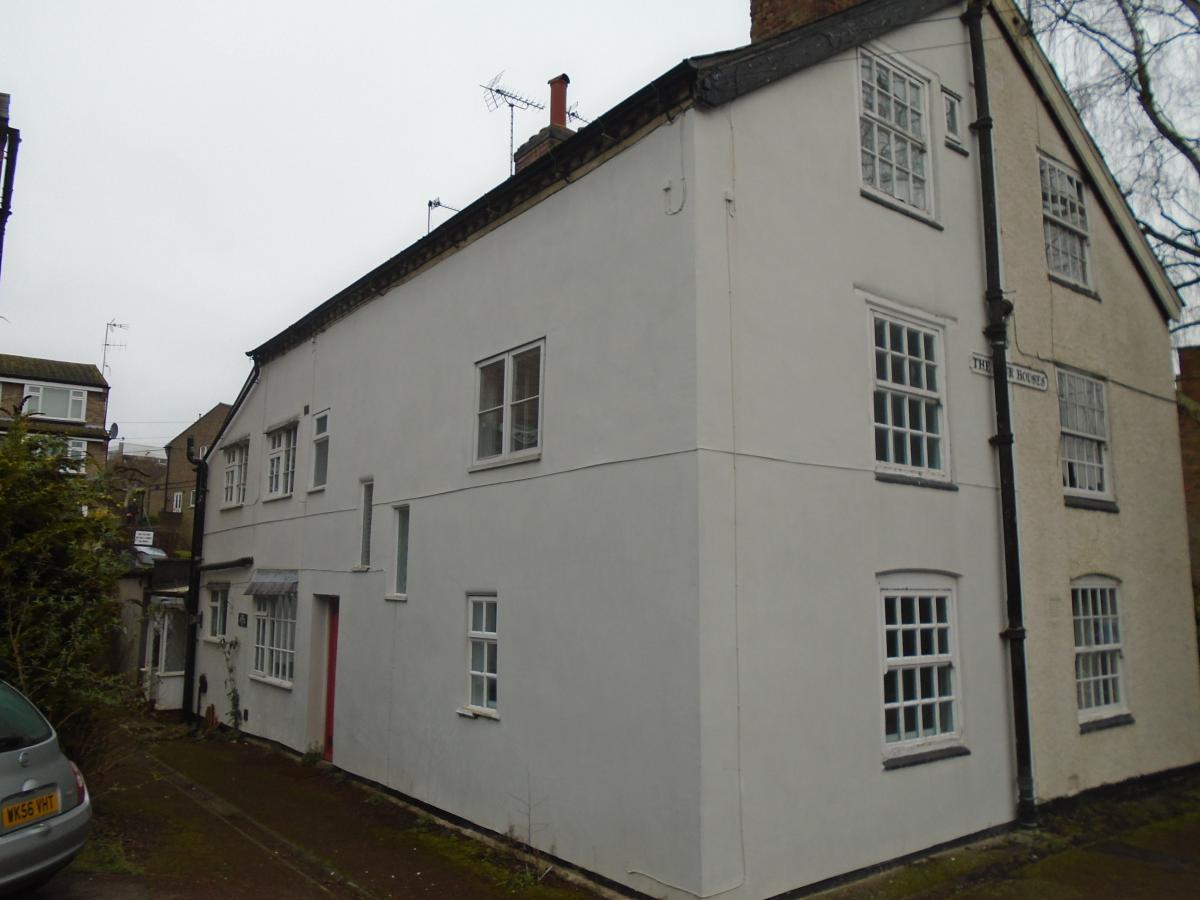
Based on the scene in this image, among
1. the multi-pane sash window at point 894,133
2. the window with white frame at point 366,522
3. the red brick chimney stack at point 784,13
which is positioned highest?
→ the red brick chimney stack at point 784,13

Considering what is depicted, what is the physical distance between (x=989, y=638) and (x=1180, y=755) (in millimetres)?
4852

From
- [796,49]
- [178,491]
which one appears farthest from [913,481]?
[178,491]

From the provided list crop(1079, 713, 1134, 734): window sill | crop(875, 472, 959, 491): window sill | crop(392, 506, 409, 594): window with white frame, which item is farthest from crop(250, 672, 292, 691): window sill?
crop(1079, 713, 1134, 734): window sill

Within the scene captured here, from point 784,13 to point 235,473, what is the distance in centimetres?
1362

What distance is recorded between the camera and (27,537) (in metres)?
8.34

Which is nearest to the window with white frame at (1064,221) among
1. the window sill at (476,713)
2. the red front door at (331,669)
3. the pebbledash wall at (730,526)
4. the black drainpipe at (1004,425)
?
the pebbledash wall at (730,526)

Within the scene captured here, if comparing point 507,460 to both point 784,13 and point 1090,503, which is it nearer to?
point 784,13

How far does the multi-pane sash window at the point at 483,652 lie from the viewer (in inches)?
372

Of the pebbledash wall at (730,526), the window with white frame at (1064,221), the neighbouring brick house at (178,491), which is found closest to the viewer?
the pebbledash wall at (730,526)

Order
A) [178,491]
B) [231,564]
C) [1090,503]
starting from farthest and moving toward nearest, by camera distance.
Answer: [178,491], [231,564], [1090,503]

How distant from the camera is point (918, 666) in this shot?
8586mm

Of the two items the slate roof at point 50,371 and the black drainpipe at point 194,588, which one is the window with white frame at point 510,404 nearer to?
the black drainpipe at point 194,588

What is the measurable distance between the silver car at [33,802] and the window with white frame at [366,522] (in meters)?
5.80

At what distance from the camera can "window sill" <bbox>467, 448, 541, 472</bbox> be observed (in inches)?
355
